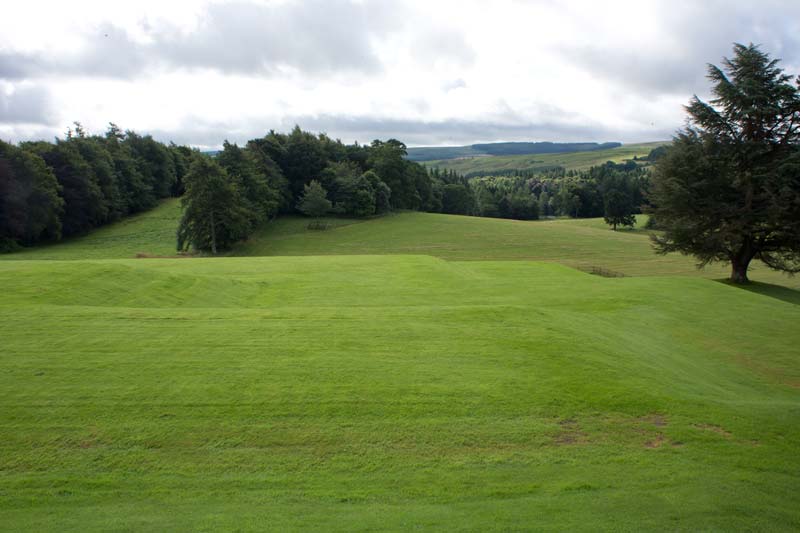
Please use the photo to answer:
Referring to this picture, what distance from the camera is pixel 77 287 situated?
1920cm

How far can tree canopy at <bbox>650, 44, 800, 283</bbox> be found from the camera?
3466 cm

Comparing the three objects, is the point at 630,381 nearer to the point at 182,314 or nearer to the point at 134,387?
the point at 134,387

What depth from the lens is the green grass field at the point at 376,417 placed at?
7484mm

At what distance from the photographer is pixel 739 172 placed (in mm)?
36188

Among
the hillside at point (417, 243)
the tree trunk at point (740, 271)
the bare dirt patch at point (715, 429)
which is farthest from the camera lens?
the hillside at point (417, 243)

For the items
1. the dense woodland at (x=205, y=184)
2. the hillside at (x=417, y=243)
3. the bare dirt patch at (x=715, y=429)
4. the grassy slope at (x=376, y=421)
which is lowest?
the hillside at (x=417, y=243)

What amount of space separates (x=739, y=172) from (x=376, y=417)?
36599 millimetres

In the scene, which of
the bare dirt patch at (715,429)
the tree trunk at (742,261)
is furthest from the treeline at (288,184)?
the bare dirt patch at (715,429)

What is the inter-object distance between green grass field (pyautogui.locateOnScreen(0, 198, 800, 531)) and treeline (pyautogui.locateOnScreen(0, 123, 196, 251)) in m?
48.5

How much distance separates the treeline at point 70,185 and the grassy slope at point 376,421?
49573 millimetres

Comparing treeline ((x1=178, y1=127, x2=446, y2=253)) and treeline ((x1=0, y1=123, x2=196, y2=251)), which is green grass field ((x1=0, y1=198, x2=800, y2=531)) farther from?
treeline ((x1=0, y1=123, x2=196, y2=251))

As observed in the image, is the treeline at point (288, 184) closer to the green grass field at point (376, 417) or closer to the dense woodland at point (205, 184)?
the dense woodland at point (205, 184)

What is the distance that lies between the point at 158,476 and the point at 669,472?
27.1 feet

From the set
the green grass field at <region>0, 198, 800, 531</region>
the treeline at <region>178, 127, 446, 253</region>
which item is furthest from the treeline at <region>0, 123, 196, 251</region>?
the green grass field at <region>0, 198, 800, 531</region>
